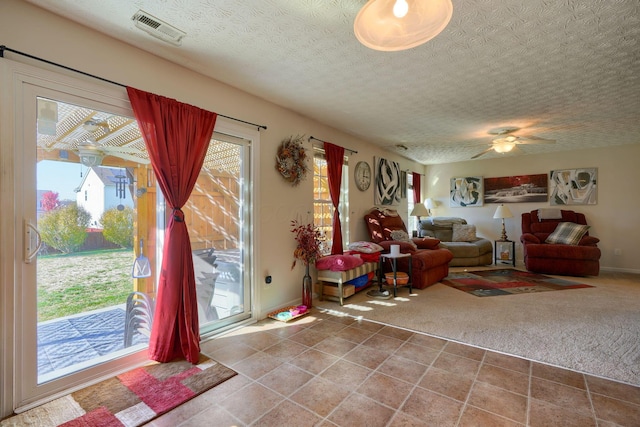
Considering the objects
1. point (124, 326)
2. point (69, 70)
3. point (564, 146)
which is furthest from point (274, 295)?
point (564, 146)

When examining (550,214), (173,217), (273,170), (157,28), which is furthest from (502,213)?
(157,28)

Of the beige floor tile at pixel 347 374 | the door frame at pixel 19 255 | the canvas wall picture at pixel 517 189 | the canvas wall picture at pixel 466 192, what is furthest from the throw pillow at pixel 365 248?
the canvas wall picture at pixel 517 189

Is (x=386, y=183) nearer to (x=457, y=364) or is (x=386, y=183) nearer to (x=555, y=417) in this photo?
(x=457, y=364)

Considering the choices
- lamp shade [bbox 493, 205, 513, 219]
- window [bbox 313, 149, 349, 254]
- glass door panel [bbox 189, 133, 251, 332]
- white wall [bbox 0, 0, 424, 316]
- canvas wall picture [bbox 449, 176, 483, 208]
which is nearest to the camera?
white wall [bbox 0, 0, 424, 316]

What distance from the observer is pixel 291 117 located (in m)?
3.74

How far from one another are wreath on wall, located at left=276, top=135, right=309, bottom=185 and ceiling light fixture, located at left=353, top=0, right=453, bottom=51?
2.10 metres

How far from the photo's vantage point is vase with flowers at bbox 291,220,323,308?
3598 mm

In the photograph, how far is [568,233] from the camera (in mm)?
5402

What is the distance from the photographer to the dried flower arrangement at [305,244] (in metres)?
3.66

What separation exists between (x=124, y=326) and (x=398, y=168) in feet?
18.3

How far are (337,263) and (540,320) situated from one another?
2.24m

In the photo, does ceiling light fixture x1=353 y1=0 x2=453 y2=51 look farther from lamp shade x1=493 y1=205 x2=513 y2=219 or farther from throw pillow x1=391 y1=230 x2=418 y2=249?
lamp shade x1=493 y1=205 x2=513 y2=219

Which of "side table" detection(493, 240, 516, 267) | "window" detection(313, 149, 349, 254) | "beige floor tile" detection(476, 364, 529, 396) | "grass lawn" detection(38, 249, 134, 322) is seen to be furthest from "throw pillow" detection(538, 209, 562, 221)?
"grass lawn" detection(38, 249, 134, 322)

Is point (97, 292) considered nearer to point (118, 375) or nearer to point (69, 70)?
point (118, 375)
